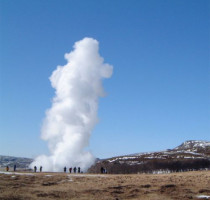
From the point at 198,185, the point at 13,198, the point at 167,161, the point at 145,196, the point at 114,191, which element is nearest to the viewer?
the point at 13,198

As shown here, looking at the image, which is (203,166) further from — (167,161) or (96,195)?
(96,195)

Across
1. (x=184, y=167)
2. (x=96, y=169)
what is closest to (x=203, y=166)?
(x=184, y=167)

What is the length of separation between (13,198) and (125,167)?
4791 inches

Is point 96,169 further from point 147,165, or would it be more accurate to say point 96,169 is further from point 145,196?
point 145,196

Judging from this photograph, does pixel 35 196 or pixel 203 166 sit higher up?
pixel 203 166

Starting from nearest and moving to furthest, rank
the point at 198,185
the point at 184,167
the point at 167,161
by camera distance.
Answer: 1. the point at 198,185
2. the point at 184,167
3. the point at 167,161

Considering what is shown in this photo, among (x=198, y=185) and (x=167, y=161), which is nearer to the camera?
(x=198, y=185)

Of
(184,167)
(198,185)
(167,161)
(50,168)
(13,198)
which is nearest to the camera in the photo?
(13,198)

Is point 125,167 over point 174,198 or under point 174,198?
over

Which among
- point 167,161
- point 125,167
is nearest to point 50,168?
point 125,167

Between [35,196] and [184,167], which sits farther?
[184,167]

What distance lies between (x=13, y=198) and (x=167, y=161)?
132 m

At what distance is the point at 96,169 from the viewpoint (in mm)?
131750

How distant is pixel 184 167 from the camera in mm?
136125
